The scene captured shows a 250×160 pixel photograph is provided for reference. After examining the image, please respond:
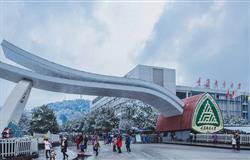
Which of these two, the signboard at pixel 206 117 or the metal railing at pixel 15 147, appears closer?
the metal railing at pixel 15 147

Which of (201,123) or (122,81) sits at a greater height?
(122,81)

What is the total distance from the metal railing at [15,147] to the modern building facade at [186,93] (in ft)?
224

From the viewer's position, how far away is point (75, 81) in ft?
101

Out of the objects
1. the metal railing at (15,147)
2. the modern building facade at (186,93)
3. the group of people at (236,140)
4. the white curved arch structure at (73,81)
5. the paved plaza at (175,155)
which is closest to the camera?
the metal railing at (15,147)

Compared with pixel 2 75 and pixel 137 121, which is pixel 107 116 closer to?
pixel 137 121

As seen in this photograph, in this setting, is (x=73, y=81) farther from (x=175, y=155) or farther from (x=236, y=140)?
(x=236, y=140)

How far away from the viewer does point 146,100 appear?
39750 mm

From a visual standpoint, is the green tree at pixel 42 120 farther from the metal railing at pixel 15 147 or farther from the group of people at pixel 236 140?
the metal railing at pixel 15 147

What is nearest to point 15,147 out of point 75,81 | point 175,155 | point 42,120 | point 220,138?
point 175,155

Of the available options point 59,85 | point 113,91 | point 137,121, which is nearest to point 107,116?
point 137,121

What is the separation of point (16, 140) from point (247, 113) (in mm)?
96512

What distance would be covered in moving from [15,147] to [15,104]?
31.2 ft

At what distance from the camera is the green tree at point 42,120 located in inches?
2281

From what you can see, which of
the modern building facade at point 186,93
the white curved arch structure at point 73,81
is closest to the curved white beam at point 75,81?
the white curved arch structure at point 73,81
